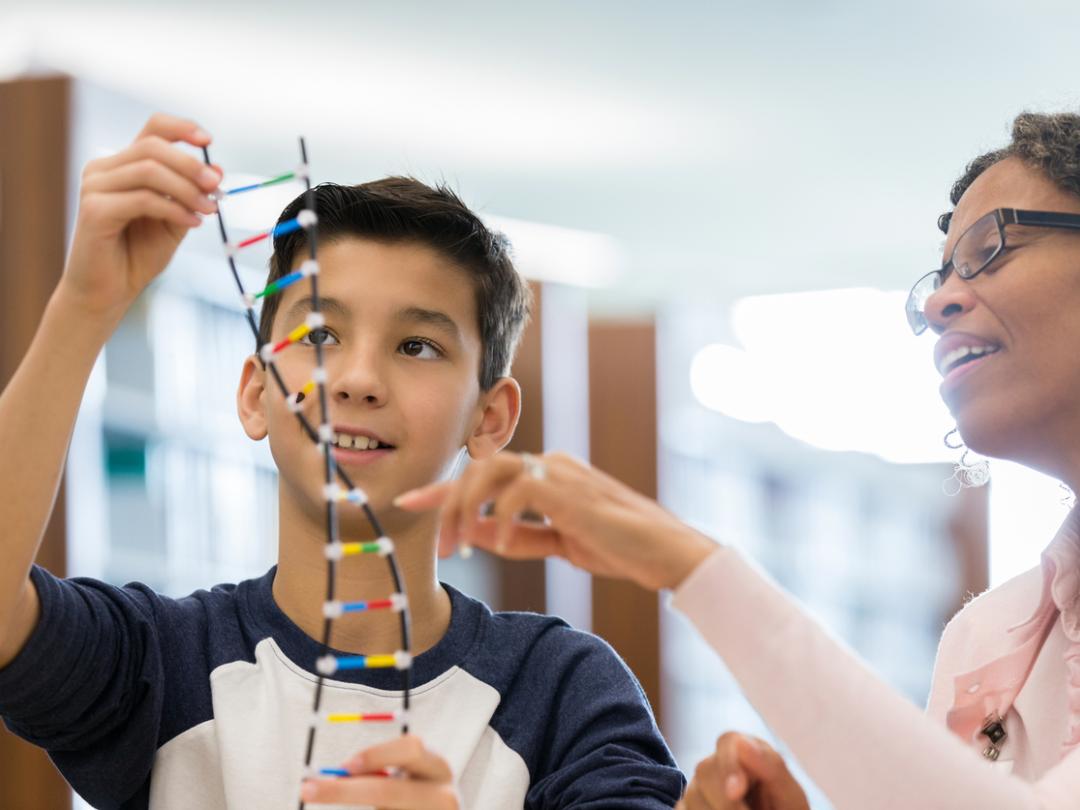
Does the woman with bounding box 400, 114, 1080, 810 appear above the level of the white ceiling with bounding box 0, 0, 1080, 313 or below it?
below

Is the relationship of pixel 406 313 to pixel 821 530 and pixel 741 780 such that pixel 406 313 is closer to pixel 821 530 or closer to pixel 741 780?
pixel 741 780

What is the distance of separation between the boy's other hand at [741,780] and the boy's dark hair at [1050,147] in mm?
649

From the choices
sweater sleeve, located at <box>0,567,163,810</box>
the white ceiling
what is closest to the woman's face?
sweater sleeve, located at <box>0,567,163,810</box>

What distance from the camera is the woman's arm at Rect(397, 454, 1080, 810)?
92cm

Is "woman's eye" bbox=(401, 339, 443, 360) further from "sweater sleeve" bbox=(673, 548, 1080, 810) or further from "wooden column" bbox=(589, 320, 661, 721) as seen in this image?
"wooden column" bbox=(589, 320, 661, 721)

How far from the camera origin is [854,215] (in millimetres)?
4656

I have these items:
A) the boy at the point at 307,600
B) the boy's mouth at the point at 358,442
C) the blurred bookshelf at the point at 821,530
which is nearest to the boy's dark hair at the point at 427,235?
the boy at the point at 307,600

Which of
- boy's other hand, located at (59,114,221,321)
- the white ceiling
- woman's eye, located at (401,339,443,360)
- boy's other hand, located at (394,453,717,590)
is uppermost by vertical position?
the white ceiling

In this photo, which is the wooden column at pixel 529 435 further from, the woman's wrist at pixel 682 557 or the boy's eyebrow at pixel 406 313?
the woman's wrist at pixel 682 557

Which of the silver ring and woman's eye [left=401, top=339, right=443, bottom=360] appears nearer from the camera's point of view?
the silver ring

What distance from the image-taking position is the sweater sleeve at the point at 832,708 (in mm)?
922

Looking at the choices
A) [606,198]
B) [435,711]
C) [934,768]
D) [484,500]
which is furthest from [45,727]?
[606,198]

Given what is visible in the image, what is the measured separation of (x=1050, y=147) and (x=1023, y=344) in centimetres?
23

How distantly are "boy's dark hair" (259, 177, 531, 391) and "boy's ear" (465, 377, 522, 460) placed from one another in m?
0.01
